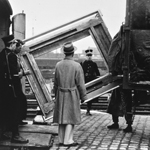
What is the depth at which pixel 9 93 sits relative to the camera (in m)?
7.22

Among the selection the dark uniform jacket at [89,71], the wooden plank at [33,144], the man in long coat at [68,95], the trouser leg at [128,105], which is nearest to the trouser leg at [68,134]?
the man in long coat at [68,95]

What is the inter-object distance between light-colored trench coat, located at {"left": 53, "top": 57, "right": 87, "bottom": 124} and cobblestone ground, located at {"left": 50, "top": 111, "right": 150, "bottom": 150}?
22.4 inches

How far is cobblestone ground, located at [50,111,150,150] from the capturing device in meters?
6.85

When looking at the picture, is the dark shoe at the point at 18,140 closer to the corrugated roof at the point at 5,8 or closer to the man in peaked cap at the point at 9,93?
the man in peaked cap at the point at 9,93

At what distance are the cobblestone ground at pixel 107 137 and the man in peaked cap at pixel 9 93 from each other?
35.2 inches

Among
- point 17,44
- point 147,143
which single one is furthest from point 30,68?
point 147,143

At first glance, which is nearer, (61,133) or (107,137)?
(61,133)

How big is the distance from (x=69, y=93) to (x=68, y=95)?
0.14 ft

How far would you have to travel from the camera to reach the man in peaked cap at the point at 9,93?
23.2ft

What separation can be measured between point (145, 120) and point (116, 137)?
298 centimetres

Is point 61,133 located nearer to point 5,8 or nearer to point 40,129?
point 40,129

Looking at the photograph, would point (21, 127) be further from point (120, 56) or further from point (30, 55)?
point (120, 56)

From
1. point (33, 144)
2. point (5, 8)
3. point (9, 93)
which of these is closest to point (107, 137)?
point (33, 144)

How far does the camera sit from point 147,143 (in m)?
7.18
